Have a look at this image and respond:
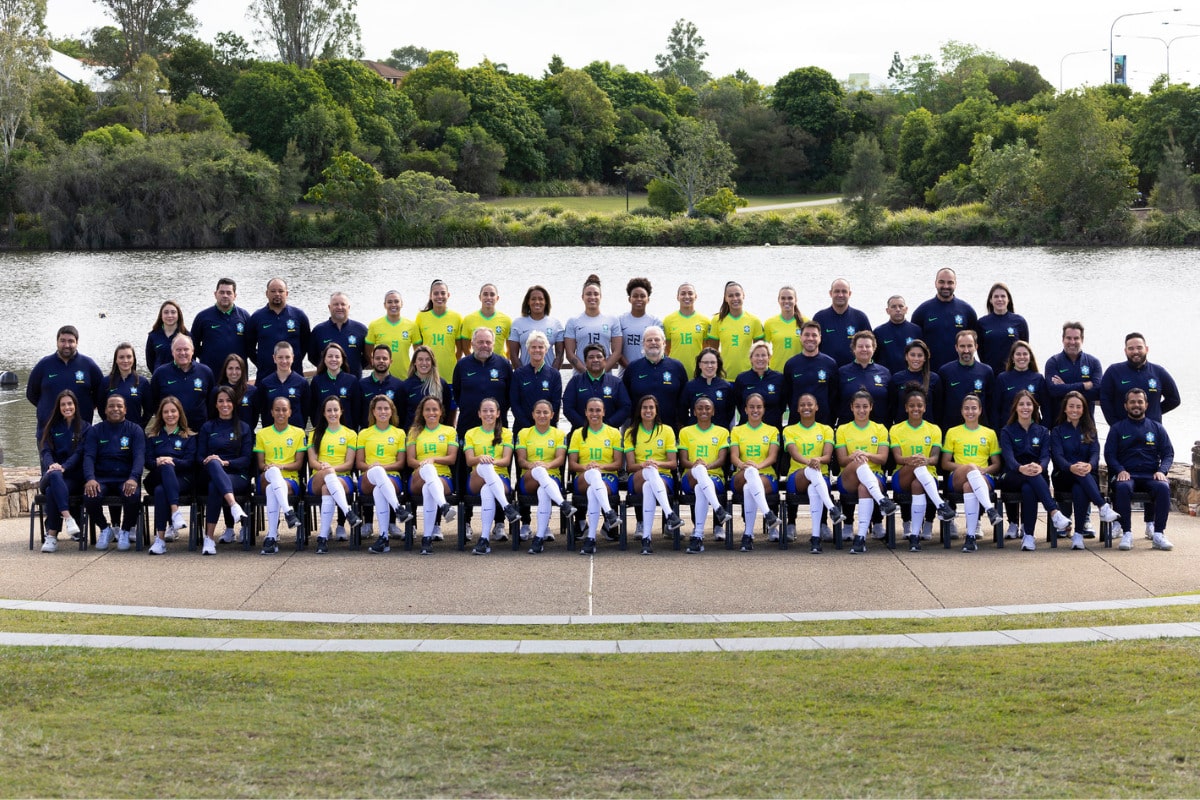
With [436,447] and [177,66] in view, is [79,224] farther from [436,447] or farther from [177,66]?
[436,447]

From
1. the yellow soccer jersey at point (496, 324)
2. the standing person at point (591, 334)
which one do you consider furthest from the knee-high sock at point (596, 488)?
the yellow soccer jersey at point (496, 324)

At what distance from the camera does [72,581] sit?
9578 mm

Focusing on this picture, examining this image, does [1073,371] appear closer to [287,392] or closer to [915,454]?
[915,454]

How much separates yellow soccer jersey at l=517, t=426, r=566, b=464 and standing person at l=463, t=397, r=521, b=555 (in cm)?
13

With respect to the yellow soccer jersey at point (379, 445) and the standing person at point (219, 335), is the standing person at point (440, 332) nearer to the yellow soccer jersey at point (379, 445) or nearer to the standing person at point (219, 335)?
the yellow soccer jersey at point (379, 445)

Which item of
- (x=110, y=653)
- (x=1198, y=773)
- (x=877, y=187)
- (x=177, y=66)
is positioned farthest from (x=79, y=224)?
(x=1198, y=773)

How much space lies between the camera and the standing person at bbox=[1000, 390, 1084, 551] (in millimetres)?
10648

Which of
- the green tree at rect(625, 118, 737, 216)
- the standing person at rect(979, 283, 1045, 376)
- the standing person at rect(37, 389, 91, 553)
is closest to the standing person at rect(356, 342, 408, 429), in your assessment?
the standing person at rect(37, 389, 91, 553)

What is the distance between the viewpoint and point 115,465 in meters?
11.0

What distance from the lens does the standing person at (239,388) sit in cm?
Answer: 1119

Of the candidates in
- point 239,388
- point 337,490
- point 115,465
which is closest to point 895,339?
point 337,490

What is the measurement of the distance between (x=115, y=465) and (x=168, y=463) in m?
0.50

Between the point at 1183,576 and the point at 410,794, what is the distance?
21.0ft

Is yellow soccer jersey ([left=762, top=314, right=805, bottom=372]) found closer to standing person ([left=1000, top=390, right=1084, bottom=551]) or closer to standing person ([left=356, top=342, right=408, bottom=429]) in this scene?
standing person ([left=1000, top=390, right=1084, bottom=551])
